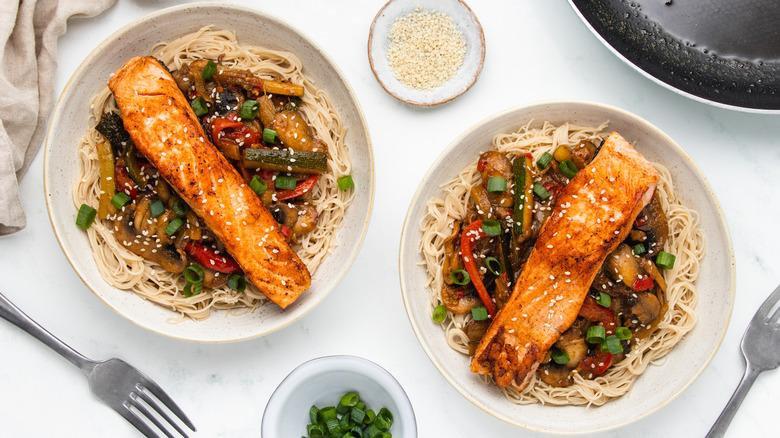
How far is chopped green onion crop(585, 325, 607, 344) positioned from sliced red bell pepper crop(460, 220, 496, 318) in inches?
29.2

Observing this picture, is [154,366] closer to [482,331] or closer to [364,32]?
[482,331]

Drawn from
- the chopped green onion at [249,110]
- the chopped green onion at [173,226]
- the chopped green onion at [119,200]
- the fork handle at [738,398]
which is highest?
the chopped green onion at [249,110]

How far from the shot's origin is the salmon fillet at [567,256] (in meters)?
3.94

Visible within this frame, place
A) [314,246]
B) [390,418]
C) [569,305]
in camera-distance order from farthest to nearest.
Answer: [314,246] → [390,418] → [569,305]

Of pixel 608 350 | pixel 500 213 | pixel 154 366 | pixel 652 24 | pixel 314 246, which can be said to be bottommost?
pixel 154 366

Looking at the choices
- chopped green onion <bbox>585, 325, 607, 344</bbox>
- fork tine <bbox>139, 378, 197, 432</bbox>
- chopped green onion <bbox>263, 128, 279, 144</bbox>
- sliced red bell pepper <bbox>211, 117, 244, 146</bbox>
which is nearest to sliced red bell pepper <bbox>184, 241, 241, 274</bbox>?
sliced red bell pepper <bbox>211, 117, 244, 146</bbox>

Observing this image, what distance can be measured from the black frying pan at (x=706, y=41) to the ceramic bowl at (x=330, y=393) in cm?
326

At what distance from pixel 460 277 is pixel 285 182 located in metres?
1.51

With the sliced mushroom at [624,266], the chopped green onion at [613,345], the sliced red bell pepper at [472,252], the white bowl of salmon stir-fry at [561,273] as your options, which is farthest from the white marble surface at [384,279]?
the sliced mushroom at [624,266]

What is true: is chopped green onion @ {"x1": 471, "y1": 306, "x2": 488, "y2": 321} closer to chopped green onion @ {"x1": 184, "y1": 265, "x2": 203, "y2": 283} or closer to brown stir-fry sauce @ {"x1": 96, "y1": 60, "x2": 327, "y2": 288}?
brown stir-fry sauce @ {"x1": 96, "y1": 60, "x2": 327, "y2": 288}

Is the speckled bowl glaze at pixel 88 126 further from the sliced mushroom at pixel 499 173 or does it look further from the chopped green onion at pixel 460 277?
the sliced mushroom at pixel 499 173

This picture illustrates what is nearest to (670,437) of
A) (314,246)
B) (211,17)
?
(314,246)

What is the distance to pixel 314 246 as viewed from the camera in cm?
459

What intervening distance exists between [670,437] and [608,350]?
4.03 ft
